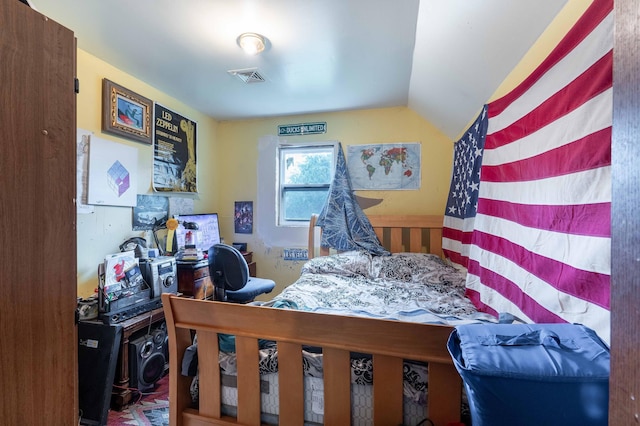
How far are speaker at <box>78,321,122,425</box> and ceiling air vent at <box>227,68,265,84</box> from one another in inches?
76.7

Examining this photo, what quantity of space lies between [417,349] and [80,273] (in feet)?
7.26

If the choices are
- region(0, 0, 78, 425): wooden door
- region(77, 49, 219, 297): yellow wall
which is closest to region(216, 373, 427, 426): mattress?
region(0, 0, 78, 425): wooden door

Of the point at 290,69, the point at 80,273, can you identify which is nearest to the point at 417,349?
the point at 290,69

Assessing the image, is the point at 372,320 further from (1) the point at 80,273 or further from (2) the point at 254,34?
(1) the point at 80,273

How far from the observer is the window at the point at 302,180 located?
125 inches

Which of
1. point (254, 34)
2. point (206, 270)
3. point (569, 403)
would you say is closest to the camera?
point (569, 403)

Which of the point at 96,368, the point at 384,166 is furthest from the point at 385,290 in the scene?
the point at 96,368

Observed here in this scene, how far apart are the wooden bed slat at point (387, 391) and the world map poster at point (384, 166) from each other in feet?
7.27

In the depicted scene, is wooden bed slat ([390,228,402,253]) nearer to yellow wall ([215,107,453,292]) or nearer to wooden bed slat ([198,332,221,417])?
yellow wall ([215,107,453,292])

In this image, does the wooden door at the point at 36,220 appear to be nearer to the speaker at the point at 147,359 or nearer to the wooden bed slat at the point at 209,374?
the wooden bed slat at the point at 209,374

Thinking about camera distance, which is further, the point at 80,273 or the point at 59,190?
the point at 80,273

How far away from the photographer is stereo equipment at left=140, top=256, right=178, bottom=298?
6.51 feet

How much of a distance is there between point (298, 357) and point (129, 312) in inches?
55.4

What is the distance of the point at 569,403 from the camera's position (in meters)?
0.58
